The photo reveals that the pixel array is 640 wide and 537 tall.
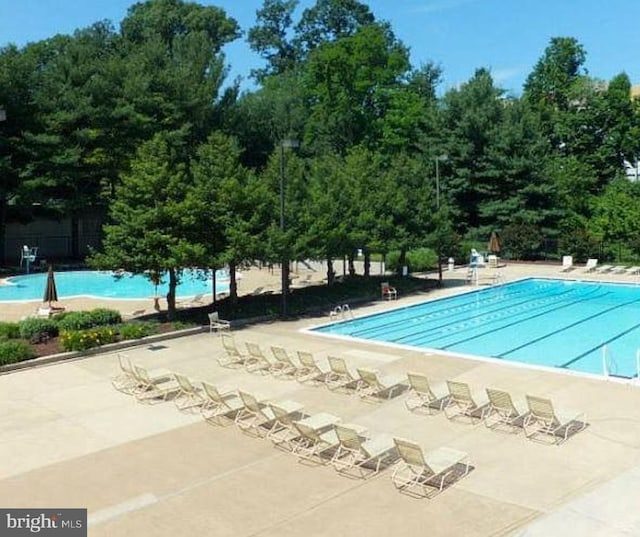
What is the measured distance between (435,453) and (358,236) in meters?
17.1

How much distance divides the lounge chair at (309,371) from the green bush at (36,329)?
8.32m

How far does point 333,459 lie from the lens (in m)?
11.0

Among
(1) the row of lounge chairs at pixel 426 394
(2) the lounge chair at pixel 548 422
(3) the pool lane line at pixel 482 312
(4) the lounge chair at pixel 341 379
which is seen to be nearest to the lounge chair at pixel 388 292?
(3) the pool lane line at pixel 482 312

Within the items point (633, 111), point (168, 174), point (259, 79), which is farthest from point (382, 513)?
point (259, 79)

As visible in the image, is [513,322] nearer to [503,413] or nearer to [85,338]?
[503,413]

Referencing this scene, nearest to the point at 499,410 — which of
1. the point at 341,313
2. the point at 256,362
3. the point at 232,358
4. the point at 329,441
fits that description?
the point at 329,441

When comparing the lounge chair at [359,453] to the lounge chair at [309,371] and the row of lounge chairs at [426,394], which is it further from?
the lounge chair at [309,371]

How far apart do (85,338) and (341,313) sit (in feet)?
30.2

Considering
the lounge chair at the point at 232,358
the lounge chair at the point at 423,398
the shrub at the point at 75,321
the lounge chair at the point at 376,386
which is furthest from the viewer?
the shrub at the point at 75,321

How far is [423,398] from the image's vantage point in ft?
47.2

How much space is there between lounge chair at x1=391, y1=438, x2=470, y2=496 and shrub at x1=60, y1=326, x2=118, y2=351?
1155 centimetres

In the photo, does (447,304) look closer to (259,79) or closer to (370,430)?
(370,430)

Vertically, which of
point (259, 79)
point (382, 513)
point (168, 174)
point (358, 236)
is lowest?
point (382, 513)

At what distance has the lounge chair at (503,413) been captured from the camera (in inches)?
497
